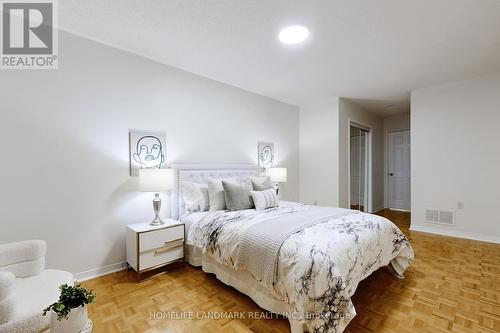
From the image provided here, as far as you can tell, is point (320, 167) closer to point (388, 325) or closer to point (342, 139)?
point (342, 139)

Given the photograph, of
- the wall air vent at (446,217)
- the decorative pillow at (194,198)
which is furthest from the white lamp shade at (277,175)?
the wall air vent at (446,217)

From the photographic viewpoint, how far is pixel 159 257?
2.47 meters

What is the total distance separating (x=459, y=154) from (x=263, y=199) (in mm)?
3389

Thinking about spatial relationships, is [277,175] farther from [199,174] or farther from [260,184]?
[199,174]

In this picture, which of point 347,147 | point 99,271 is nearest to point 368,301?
point 99,271

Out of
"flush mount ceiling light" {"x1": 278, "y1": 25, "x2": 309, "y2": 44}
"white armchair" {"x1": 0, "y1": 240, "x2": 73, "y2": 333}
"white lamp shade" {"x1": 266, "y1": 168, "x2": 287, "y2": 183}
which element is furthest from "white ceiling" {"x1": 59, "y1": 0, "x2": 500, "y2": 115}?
"white armchair" {"x1": 0, "y1": 240, "x2": 73, "y2": 333}

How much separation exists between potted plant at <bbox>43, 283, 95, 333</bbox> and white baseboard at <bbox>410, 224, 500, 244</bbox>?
4.85 meters

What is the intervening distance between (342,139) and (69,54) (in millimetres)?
4280

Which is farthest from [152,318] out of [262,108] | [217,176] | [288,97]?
[288,97]

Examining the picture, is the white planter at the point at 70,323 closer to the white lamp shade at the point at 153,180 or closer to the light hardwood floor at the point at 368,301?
the light hardwood floor at the point at 368,301

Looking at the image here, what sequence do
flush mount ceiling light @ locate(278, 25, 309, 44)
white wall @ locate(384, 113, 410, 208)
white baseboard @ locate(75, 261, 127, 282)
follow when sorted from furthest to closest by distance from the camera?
white wall @ locate(384, 113, 410, 208), white baseboard @ locate(75, 261, 127, 282), flush mount ceiling light @ locate(278, 25, 309, 44)

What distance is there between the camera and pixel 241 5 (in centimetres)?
192

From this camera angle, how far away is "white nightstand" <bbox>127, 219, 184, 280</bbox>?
2322 millimetres

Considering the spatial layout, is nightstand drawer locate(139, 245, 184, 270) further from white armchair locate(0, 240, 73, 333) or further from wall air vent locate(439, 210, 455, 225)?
wall air vent locate(439, 210, 455, 225)
